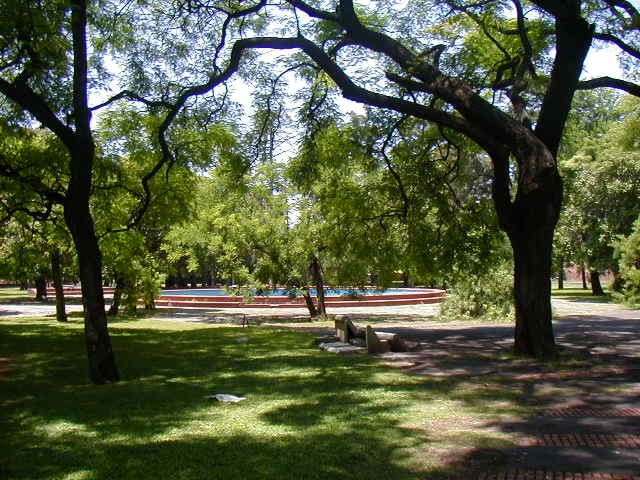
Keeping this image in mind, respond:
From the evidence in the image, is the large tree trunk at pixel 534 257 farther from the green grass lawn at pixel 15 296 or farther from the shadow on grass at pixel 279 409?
the green grass lawn at pixel 15 296

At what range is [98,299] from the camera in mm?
10141

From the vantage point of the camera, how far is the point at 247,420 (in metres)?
7.18

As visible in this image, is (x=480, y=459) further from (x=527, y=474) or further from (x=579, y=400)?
(x=579, y=400)

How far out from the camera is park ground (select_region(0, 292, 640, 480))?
545cm

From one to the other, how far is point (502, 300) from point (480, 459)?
60.7 ft

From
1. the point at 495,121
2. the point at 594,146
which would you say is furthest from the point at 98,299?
the point at 594,146

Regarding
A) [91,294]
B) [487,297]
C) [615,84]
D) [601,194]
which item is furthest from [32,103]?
[601,194]

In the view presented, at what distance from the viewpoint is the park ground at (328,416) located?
17.9 feet

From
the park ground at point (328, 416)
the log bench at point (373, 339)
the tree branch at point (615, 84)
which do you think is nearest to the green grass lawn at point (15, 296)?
the park ground at point (328, 416)

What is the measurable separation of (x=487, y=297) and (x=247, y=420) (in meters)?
17.9

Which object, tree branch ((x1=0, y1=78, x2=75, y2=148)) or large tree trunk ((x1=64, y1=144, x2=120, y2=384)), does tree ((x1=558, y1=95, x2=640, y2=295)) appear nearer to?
large tree trunk ((x1=64, y1=144, x2=120, y2=384))

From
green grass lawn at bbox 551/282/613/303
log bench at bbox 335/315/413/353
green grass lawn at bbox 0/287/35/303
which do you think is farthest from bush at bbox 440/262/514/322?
green grass lawn at bbox 0/287/35/303

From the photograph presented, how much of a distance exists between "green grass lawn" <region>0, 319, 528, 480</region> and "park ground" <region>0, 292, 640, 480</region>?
24 millimetres

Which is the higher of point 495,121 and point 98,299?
point 495,121
